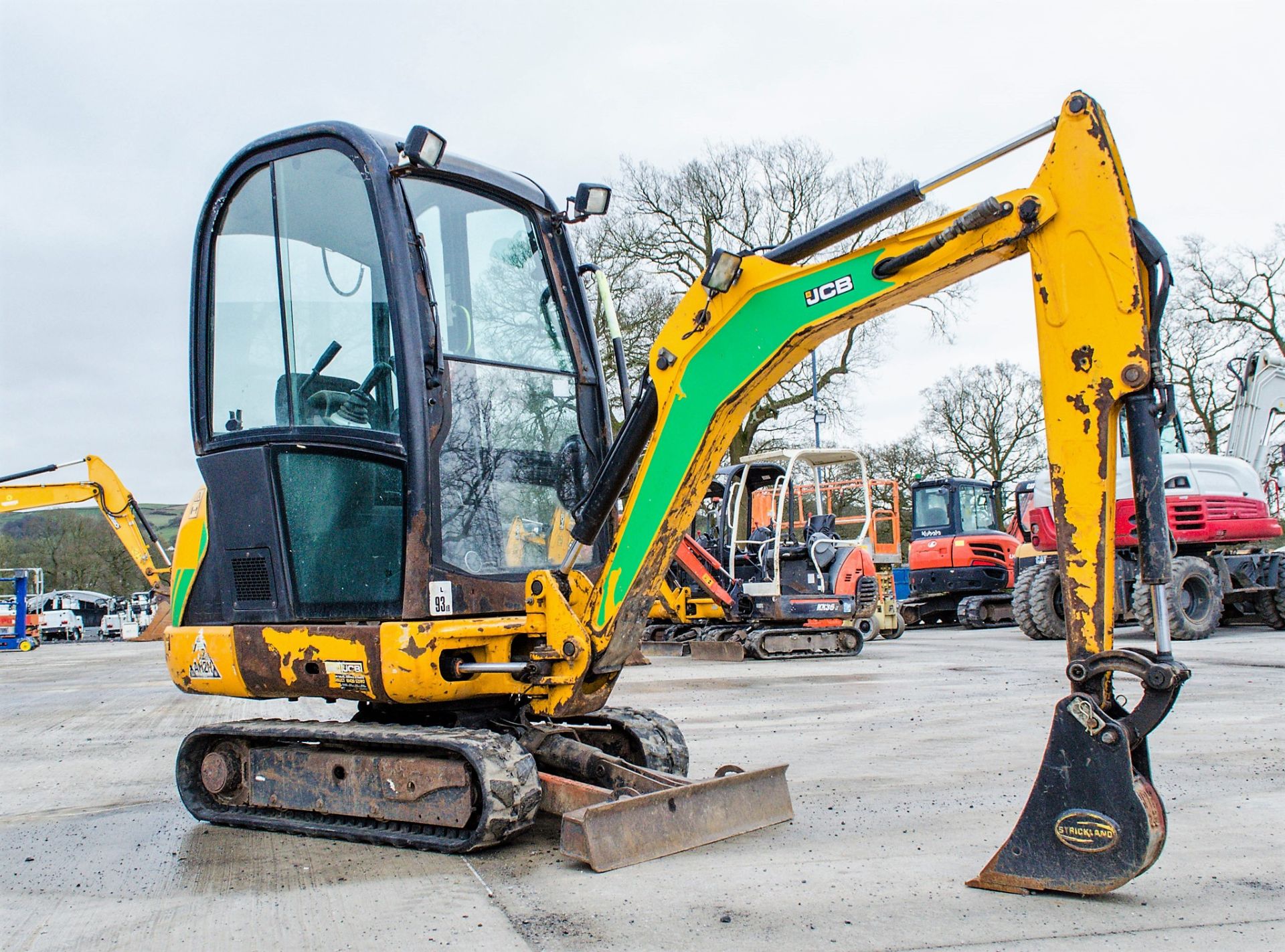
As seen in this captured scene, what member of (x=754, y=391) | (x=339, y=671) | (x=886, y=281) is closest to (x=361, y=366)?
(x=339, y=671)

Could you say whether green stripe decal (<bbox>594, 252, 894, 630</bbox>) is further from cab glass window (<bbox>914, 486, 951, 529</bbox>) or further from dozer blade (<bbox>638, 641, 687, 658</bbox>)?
→ cab glass window (<bbox>914, 486, 951, 529</bbox>)

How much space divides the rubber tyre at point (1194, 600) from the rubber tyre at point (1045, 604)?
1.30 meters

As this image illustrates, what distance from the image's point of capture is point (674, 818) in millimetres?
4223

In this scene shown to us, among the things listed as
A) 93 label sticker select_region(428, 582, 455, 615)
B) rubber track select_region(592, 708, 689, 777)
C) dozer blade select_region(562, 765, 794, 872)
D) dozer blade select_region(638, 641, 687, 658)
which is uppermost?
93 label sticker select_region(428, 582, 455, 615)

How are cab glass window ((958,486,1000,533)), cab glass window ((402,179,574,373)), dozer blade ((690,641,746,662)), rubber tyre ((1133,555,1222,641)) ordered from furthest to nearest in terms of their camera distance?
1. cab glass window ((958,486,1000,533))
2. rubber tyre ((1133,555,1222,641))
3. dozer blade ((690,641,746,662))
4. cab glass window ((402,179,574,373))

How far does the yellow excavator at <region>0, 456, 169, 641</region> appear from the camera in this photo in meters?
22.0

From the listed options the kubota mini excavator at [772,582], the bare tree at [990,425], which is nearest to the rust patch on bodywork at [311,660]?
the kubota mini excavator at [772,582]

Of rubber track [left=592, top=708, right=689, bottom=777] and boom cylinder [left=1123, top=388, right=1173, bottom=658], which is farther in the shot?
rubber track [left=592, top=708, right=689, bottom=777]

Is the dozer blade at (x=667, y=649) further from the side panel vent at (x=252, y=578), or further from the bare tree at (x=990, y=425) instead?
the bare tree at (x=990, y=425)

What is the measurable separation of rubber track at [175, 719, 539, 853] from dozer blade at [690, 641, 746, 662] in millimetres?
9300

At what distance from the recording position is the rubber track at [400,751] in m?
4.15

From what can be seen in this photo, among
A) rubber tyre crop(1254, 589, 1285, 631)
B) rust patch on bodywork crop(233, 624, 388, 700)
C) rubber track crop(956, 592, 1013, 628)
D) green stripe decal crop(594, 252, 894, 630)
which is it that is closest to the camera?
green stripe decal crop(594, 252, 894, 630)

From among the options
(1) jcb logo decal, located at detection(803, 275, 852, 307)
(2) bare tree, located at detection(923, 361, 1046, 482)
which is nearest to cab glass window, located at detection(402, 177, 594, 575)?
(1) jcb logo decal, located at detection(803, 275, 852, 307)

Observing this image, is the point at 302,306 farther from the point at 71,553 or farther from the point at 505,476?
the point at 71,553
